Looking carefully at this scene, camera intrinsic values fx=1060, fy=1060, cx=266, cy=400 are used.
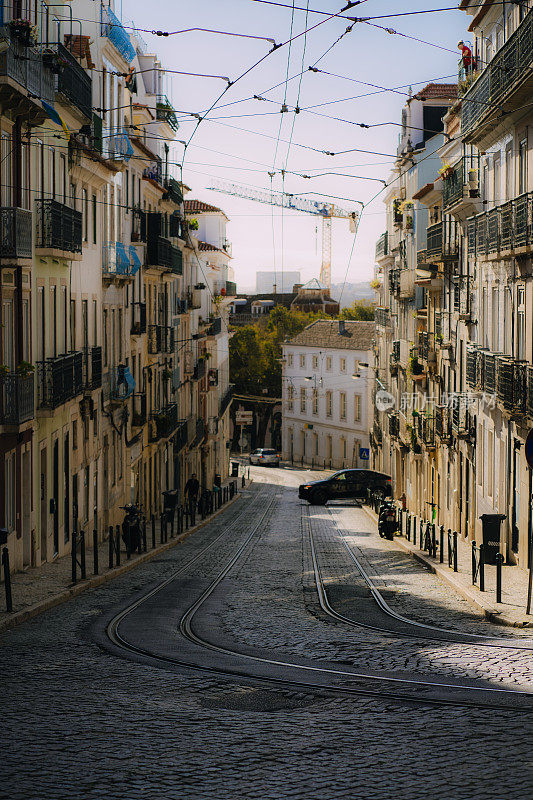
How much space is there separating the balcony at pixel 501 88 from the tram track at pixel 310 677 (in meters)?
11.7

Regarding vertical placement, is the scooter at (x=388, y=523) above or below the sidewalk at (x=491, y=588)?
below

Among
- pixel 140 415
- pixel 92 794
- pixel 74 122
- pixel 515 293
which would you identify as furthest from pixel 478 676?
pixel 140 415

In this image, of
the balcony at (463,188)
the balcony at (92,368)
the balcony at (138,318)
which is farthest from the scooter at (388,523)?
the balcony at (138,318)

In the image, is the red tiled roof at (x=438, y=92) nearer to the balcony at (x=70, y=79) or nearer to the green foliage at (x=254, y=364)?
the balcony at (x=70, y=79)

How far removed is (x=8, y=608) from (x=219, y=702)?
20.3ft

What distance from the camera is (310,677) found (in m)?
11.2

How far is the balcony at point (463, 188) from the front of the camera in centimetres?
2842

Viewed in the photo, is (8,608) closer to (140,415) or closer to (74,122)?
(74,122)

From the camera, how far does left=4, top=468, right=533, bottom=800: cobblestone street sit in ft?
24.5

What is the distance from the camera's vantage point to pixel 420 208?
47.0 metres

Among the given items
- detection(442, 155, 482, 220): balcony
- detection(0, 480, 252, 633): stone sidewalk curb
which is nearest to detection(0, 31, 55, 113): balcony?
detection(0, 480, 252, 633): stone sidewalk curb

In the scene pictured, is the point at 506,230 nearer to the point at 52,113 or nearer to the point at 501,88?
the point at 501,88

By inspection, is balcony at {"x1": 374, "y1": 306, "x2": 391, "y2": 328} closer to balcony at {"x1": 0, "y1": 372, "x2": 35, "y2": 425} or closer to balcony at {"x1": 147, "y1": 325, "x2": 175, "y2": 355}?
balcony at {"x1": 147, "y1": 325, "x2": 175, "y2": 355}

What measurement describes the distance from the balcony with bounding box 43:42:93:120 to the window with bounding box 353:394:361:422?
2076 inches
